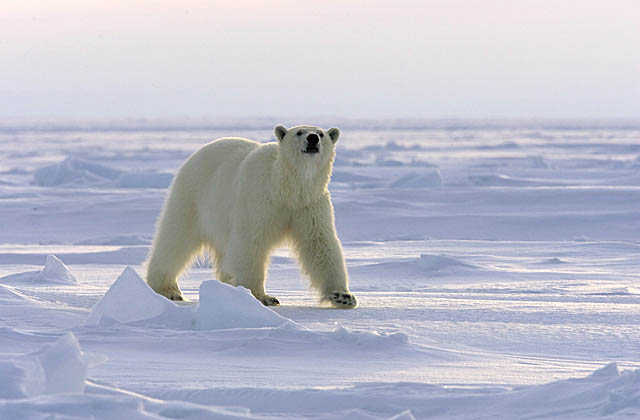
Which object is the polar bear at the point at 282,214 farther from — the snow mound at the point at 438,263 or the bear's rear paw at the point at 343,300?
the snow mound at the point at 438,263

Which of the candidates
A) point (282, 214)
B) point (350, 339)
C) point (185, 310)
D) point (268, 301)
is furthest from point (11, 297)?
point (350, 339)

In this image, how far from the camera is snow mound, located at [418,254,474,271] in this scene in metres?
6.29

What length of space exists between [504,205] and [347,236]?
270 cm

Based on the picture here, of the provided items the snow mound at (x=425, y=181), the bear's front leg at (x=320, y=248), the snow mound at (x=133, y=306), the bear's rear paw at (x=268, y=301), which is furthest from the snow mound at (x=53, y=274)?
the snow mound at (x=425, y=181)

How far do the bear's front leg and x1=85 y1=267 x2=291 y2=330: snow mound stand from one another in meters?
1.21

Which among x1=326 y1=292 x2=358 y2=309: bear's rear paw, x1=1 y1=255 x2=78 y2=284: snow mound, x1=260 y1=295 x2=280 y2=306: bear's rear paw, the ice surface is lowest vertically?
x1=1 y1=255 x2=78 y2=284: snow mound

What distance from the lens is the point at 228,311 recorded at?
3426 mm

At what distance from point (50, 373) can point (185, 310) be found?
1359mm

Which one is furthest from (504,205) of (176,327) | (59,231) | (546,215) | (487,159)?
(487,159)

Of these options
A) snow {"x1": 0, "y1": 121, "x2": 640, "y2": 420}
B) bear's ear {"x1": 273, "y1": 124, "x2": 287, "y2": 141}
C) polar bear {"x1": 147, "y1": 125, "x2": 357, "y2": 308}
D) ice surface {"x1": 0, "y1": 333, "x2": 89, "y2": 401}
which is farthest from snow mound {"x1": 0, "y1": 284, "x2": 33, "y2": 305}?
ice surface {"x1": 0, "y1": 333, "x2": 89, "y2": 401}

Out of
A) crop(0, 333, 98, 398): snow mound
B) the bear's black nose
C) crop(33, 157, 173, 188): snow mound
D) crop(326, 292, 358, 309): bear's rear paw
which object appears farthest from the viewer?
crop(33, 157, 173, 188): snow mound

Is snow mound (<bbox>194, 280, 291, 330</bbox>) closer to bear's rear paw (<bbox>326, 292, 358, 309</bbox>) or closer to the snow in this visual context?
the snow

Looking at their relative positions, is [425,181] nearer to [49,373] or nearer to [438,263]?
[438,263]

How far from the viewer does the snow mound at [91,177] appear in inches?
655
